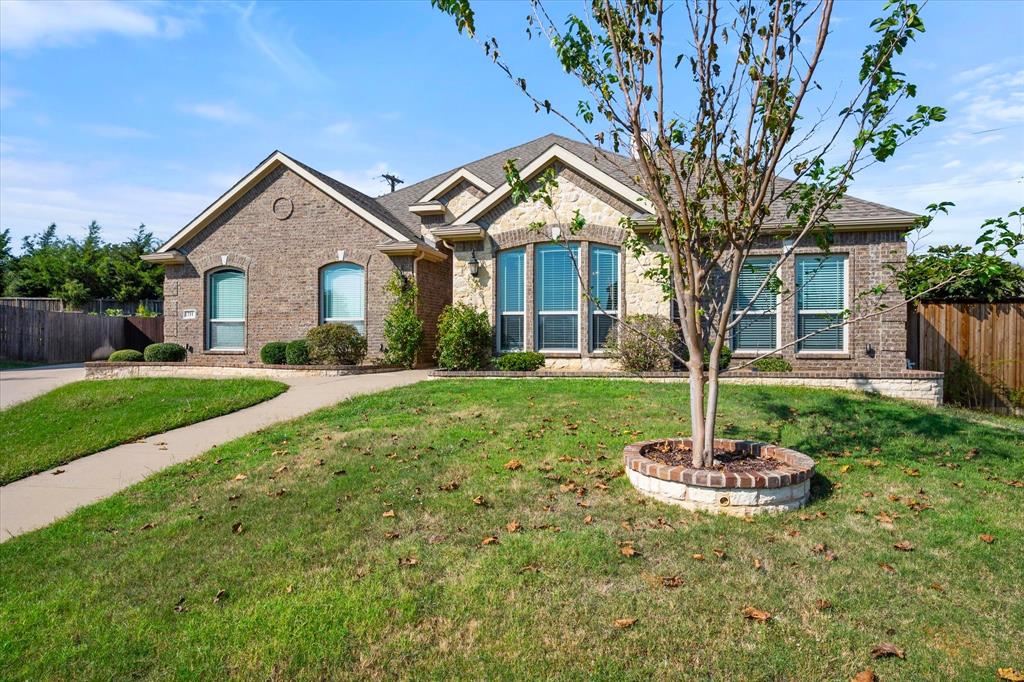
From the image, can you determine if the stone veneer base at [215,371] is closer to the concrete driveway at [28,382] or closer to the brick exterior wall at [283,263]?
the concrete driveway at [28,382]

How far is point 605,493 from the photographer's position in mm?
5668

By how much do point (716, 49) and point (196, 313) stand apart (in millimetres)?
16995

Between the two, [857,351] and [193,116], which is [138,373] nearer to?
[193,116]

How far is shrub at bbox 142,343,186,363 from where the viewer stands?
16.5 metres

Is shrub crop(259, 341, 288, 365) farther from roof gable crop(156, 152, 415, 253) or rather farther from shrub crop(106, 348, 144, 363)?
roof gable crop(156, 152, 415, 253)

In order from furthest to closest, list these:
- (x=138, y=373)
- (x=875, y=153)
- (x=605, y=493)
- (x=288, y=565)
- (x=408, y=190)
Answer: (x=408, y=190) → (x=138, y=373) → (x=605, y=493) → (x=875, y=153) → (x=288, y=565)

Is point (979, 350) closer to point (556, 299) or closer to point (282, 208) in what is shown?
point (556, 299)

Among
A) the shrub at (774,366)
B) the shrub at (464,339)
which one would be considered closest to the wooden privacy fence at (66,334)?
the shrub at (464,339)

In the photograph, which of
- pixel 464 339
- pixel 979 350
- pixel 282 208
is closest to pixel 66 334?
pixel 282 208

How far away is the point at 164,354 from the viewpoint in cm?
1659

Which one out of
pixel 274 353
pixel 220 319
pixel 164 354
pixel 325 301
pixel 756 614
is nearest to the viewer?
pixel 756 614

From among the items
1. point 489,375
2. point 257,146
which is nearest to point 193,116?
point 257,146

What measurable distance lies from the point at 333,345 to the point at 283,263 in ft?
12.5

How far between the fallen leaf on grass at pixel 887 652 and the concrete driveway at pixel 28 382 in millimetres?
13812
